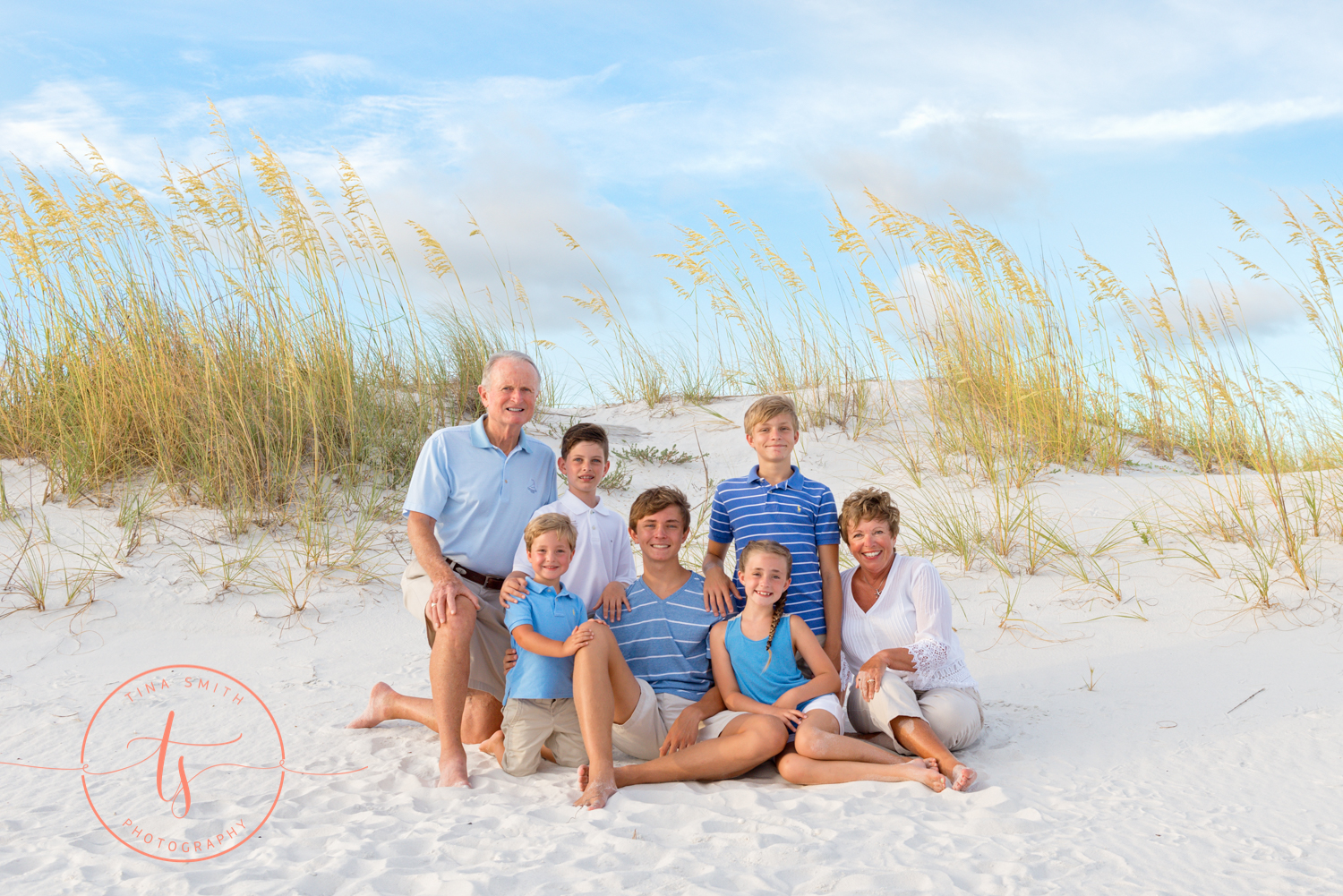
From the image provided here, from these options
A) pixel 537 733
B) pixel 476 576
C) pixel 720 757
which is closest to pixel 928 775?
pixel 720 757

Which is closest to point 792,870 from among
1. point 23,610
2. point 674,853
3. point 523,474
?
point 674,853

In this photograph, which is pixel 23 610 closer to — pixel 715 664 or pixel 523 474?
pixel 523 474

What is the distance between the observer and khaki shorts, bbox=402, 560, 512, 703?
11.9 ft

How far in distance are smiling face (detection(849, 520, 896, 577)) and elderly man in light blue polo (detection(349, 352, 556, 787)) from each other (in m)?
1.26

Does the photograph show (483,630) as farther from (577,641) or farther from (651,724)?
(651,724)

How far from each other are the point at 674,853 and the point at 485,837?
1.90 feet

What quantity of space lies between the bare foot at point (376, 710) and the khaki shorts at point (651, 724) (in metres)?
1.10

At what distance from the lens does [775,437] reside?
3547 mm

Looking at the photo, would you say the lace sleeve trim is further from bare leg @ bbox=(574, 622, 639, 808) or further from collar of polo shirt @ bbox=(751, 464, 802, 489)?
bare leg @ bbox=(574, 622, 639, 808)

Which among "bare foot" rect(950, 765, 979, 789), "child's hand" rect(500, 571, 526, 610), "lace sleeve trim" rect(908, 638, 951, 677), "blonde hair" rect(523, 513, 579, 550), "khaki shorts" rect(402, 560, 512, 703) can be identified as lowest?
"bare foot" rect(950, 765, 979, 789)

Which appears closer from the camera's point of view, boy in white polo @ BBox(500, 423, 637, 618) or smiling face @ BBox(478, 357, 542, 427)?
boy in white polo @ BBox(500, 423, 637, 618)

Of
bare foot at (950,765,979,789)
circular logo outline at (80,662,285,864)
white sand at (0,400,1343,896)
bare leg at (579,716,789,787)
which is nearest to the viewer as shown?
white sand at (0,400,1343,896)

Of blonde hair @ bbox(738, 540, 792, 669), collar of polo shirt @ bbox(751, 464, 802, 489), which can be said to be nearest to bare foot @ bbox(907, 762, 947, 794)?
blonde hair @ bbox(738, 540, 792, 669)

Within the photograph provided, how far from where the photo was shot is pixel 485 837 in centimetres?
274
